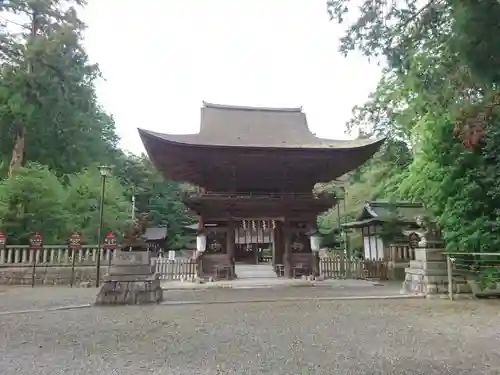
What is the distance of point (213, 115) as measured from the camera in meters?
16.7

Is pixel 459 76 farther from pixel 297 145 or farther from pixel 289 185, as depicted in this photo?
pixel 289 185

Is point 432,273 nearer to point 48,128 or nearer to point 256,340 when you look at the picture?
point 256,340

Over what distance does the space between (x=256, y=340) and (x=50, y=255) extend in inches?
433

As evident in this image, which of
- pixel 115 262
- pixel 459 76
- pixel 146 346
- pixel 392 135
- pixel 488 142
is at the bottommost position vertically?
pixel 146 346

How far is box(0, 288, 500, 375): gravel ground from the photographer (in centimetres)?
378

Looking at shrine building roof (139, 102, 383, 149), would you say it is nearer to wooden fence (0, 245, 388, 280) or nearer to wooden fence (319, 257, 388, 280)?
wooden fence (0, 245, 388, 280)

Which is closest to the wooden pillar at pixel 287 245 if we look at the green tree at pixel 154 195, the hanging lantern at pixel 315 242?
the hanging lantern at pixel 315 242

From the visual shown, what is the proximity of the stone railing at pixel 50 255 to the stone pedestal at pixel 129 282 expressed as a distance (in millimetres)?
5169

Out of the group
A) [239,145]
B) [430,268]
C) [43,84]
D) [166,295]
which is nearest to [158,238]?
[43,84]

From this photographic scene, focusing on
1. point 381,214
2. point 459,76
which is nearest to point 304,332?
point 459,76

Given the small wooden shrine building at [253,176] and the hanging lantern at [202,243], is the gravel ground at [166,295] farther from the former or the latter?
the small wooden shrine building at [253,176]

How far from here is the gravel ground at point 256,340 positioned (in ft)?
12.4

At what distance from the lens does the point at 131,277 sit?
8.30 metres

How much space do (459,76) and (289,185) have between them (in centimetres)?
800
